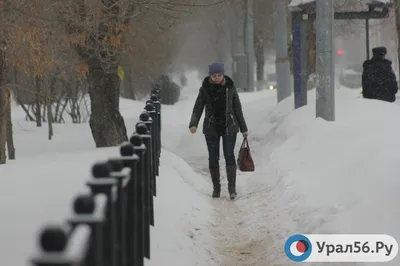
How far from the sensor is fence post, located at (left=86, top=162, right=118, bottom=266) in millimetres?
3217

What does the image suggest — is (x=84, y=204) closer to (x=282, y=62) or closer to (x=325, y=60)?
(x=325, y=60)

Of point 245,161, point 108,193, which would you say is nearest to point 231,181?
point 245,161

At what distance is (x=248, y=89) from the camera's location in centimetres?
3753

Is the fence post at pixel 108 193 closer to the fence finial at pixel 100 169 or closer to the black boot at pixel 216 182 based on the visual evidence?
the fence finial at pixel 100 169

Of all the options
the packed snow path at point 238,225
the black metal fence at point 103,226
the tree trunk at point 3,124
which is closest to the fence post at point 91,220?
the black metal fence at point 103,226

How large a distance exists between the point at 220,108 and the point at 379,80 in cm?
608

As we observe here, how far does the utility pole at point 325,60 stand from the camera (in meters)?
12.6

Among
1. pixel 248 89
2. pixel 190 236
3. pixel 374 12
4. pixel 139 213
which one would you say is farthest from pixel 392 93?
pixel 248 89

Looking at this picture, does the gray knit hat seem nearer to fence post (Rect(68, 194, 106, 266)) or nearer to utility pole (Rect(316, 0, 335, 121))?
utility pole (Rect(316, 0, 335, 121))

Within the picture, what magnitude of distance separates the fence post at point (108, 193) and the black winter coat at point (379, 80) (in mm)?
11512

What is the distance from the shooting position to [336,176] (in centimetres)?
857

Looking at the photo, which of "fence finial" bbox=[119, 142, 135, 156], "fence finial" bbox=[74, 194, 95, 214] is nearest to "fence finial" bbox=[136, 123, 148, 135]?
"fence finial" bbox=[119, 142, 135, 156]

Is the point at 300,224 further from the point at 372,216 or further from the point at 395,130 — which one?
the point at 395,130

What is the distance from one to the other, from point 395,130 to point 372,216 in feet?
14.7
